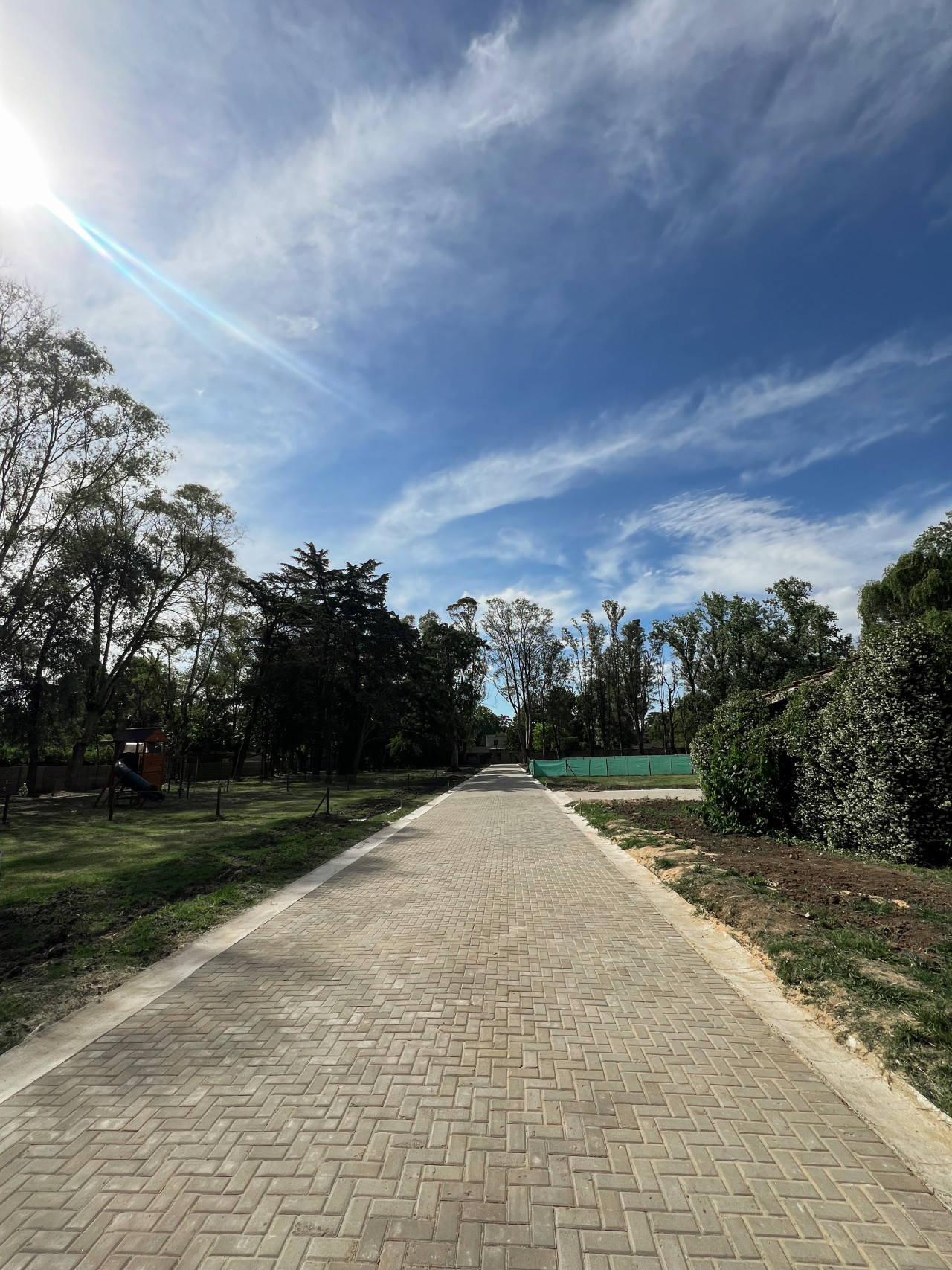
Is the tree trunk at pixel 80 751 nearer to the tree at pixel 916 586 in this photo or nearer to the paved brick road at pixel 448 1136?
the paved brick road at pixel 448 1136

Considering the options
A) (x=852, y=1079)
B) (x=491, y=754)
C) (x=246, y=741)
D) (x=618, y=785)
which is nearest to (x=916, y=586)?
(x=618, y=785)

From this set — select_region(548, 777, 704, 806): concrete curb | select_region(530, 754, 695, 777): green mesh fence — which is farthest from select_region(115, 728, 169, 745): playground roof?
select_region(530, 754, 695, 777): green mesh fence

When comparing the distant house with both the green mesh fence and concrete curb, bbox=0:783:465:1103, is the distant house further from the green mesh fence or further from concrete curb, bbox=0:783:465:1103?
concrete curb, bbox=0:783:465:1103

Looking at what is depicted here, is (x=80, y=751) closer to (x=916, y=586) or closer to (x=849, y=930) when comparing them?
(x=849, y=930)

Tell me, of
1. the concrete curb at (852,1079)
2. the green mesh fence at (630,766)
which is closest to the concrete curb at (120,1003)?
the concrete curb at (852,1079)

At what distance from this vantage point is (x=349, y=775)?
3506cm

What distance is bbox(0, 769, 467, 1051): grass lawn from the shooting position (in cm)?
503

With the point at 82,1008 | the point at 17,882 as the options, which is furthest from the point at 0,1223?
the point at 17,882

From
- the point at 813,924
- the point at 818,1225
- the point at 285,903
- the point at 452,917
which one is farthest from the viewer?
the point at 285,903

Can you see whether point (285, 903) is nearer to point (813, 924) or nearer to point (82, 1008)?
point (82, 1008)

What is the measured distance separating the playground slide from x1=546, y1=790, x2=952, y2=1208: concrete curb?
18.6 m

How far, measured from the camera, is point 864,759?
9086 millimetres

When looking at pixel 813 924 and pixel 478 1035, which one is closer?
pixel 478 1035

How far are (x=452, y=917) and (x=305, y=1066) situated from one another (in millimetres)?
3308
